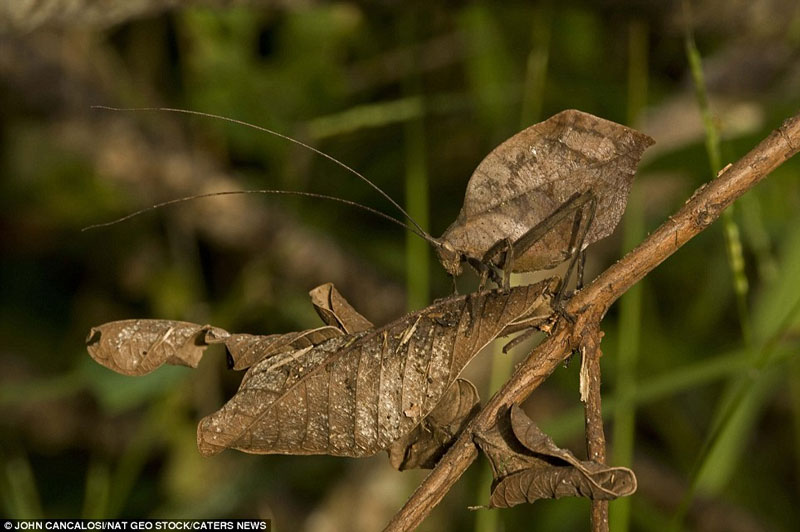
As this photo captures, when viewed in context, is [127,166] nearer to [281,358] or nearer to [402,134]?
[402,134]

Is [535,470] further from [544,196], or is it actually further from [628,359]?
[628,359]

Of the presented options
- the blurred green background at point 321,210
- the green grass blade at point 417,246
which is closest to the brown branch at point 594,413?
the green grass blade at point 417,246

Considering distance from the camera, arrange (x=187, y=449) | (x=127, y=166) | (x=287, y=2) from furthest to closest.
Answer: (x=127, y=166) < (x=187, y=449) < (x=287, y=2)

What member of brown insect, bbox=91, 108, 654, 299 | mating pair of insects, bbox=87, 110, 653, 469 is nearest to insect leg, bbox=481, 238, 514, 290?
brown insect, bbox=91, 108, 654, 299

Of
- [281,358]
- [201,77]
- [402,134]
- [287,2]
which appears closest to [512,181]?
[281,358]

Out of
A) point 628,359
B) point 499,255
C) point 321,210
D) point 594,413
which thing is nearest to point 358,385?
point 594,413

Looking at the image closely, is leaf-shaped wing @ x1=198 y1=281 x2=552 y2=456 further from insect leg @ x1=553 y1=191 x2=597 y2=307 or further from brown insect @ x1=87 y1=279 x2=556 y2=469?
insect leg @ x1=553 y1=191 x2=597 y2=307

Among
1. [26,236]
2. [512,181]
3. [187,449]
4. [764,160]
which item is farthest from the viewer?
[26,236]
